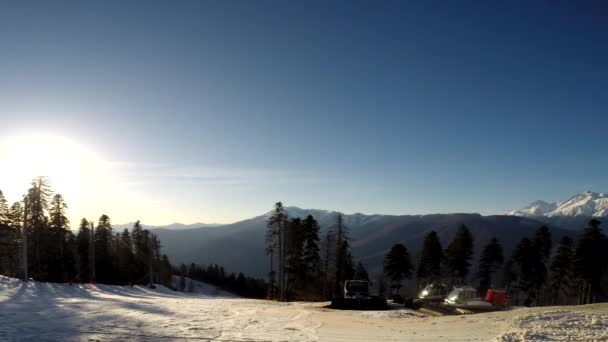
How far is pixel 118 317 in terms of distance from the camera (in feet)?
49.6

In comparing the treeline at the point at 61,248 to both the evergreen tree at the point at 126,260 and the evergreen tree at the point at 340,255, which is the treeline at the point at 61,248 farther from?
the evergreen tree at the point at 340,255

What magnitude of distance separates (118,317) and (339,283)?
39269 mm

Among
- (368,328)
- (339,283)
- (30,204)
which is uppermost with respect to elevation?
(30,204)

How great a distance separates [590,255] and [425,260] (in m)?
22.0

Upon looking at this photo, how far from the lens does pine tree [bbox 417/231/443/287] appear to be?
60.4 meters

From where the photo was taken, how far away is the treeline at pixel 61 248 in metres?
49.4

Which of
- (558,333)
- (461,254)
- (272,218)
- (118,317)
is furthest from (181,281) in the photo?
(558,333)

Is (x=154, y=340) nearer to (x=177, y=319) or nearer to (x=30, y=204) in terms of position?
(x=177, y=319)

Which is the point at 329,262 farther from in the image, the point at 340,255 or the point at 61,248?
the point at 61,248

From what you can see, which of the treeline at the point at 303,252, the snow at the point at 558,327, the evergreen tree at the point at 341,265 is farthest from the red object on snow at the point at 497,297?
the evergreen tree at the point at 341,265

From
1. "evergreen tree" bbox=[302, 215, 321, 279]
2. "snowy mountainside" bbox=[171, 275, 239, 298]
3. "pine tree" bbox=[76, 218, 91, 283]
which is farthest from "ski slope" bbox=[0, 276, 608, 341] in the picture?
"snowy mountainside" bbox=[171, 275, 239, 298]

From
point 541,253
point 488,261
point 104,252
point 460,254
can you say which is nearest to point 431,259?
point 460,254

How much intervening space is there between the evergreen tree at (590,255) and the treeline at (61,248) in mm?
Answer: 60136

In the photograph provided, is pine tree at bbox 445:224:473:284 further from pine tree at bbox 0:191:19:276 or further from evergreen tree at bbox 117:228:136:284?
A: pine tree at bbox 0:191:19:276
